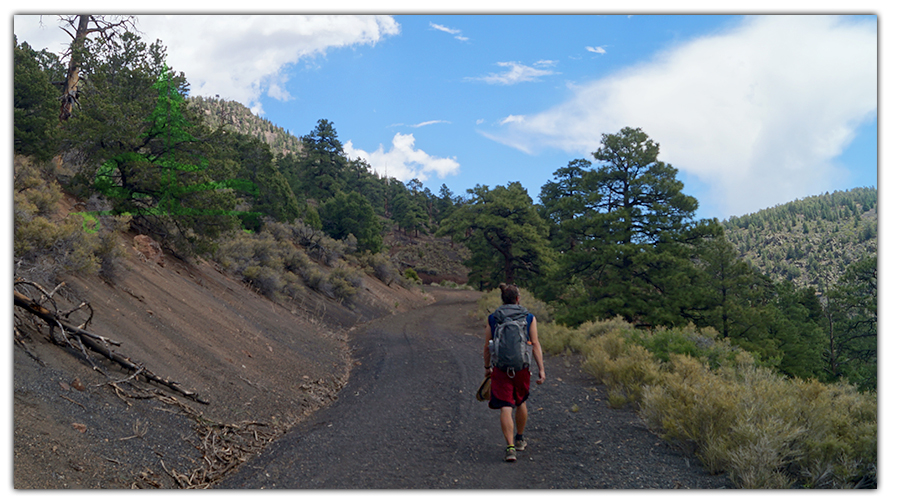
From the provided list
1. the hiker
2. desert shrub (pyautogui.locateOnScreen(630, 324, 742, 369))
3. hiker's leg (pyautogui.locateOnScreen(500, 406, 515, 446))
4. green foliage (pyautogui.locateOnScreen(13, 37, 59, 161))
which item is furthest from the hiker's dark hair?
green foliage (pyautogui.locateOnScreen(13, 37, 59, 161))

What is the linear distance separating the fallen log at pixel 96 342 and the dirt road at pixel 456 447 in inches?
59.5

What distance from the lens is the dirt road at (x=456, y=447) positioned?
4.49 m

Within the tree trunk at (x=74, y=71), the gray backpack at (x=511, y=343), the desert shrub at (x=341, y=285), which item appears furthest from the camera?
the desert shrub at (x=341, y=285)

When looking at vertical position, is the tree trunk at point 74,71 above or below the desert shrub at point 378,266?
above

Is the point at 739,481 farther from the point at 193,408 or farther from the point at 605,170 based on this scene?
the point at 605,170

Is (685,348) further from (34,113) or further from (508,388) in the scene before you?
(34,113)

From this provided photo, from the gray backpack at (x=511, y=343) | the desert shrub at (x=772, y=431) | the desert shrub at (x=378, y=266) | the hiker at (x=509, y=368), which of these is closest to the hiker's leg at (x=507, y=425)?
the hiker at (x=509, y=368)

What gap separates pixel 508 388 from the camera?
4.94 m

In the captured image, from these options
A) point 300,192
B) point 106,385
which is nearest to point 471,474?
point 106,385

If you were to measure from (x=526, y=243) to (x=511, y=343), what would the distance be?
2719 centimetres

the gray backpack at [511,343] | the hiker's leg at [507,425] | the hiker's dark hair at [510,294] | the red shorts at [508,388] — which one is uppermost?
the hiker's dark hair at [510,294]

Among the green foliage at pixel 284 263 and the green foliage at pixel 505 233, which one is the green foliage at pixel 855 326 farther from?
the green foliage at pixel 284 263

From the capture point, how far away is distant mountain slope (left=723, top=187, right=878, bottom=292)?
28156mm

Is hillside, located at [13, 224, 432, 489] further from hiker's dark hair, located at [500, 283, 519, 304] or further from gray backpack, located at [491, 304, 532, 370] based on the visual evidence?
hiker's dark hair, located at [500, 283, 519, 304]
